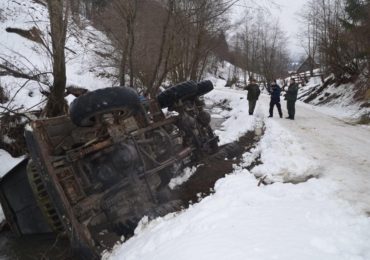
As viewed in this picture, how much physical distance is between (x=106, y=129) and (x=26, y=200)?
1.65m

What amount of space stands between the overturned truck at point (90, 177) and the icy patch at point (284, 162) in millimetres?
1465

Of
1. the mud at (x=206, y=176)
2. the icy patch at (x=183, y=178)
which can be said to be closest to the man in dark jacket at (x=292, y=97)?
the mud at (x=206, y=176)

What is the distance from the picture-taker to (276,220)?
152 inches

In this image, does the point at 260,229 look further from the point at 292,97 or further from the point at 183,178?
the point at 292,97

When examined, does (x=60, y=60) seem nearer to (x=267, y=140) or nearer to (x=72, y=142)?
(x=72, y=142)

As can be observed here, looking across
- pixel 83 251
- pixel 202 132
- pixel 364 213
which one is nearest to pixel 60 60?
pixel 202 132

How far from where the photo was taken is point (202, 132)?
295 inches

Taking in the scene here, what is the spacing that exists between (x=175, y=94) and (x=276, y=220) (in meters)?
3.75

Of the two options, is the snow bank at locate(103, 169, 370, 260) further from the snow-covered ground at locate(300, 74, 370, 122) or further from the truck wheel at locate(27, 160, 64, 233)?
the snow-covered ground at locate(300, 74, 370, 122)

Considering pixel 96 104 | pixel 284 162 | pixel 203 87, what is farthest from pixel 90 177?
pixel 203 87

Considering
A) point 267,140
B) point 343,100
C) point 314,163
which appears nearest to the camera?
point 314,163

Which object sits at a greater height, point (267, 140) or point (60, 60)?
point (60, 60)

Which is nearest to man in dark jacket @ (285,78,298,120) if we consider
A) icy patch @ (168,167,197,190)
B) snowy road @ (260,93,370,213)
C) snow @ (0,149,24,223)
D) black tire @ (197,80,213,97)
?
snowy road @ (260,93,370,213)

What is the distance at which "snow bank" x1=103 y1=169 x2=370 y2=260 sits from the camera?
3221 millimetres
